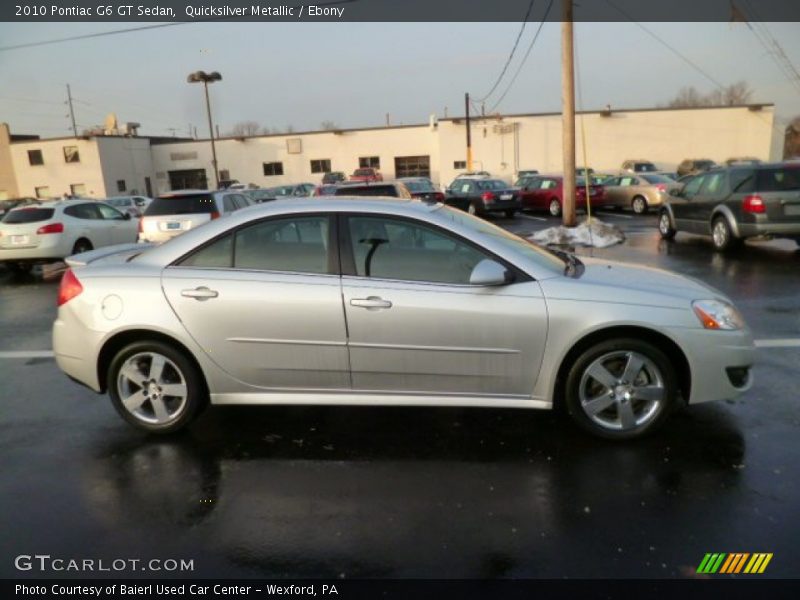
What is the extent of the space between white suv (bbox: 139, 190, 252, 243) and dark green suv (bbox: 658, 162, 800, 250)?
920 centimetres

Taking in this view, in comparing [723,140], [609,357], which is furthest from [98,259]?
[723,140]

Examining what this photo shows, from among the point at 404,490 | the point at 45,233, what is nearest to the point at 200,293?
the point at 404,490

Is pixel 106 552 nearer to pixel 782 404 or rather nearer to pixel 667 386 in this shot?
pixel 667 386

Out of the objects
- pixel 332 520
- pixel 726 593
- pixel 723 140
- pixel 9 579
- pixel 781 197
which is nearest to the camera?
pixel 726 593

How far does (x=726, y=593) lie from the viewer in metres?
2.50

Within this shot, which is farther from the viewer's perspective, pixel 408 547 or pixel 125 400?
pixel 125 400

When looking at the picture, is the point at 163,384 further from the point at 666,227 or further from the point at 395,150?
the point at 395,150

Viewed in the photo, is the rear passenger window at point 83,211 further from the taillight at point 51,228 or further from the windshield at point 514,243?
the windshield at point 514,243

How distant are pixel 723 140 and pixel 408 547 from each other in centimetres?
4539

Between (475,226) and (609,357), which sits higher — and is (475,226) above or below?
above

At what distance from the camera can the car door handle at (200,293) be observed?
383 centimetres

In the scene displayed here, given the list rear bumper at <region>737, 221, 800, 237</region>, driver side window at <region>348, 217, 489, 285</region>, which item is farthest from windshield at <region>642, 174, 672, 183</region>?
driver side window at <region>348, 217, 489, 285</region>

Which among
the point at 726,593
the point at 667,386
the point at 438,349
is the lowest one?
the point at 726,593

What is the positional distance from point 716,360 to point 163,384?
357cm
